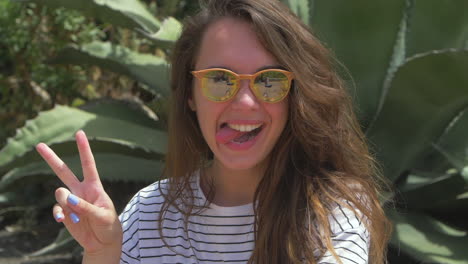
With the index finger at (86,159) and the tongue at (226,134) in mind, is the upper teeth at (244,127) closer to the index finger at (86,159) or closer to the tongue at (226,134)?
the tongue at (226,134)

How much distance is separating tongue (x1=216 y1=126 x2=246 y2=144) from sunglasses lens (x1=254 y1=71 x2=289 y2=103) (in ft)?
0.36

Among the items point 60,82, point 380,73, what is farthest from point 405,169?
point 60,82

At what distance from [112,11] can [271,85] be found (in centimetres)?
181

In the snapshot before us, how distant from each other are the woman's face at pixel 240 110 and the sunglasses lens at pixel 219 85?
0.05ft

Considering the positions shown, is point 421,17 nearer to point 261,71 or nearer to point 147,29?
point 147,29

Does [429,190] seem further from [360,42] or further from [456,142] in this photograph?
[360,42]

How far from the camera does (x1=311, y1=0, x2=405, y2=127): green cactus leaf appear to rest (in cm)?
311

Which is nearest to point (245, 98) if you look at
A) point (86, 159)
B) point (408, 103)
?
point (86, 159)

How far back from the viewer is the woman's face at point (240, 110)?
173 centimetres

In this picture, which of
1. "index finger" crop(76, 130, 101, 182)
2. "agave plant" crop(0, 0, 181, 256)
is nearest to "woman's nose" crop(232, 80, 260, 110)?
"index finger" crop(76, 130, 101, 182)

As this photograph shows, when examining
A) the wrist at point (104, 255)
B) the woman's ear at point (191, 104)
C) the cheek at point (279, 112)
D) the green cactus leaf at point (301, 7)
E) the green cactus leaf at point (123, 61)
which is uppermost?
the green cactus leaf at point (301, 7)

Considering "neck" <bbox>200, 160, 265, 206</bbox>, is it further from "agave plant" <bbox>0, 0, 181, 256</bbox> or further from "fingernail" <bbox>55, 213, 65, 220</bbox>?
"agave plant" <bbox>0, 0, 181, 256</bbox>

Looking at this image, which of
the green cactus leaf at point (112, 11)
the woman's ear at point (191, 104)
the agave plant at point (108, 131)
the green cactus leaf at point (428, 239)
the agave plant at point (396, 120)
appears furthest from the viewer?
the green cactus leaf at point (112, 11)

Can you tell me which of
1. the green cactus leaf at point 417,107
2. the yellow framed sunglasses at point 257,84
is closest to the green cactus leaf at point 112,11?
the green cactus leaf at point 417,107
